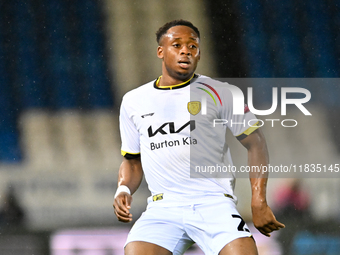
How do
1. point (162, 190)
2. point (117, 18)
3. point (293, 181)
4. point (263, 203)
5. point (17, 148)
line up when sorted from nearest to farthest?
point (263, 203), point (162, 190), point (293, 181), point (17, 148), point (117, 18)

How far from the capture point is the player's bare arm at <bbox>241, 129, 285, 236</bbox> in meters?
2.07

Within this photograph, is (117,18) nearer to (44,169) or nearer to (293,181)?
(44,169)

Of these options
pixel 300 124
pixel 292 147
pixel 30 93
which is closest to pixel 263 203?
pixel 292 147

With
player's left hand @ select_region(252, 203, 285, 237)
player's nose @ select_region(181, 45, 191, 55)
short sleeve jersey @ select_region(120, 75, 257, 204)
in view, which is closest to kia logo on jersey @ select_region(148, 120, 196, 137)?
short sleeve jersey @ select_region(120, 75, 257, 204)

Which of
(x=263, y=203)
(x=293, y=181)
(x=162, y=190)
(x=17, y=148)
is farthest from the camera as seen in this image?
(x=17, y=148)

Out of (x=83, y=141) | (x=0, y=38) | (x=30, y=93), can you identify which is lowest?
(x=83, y=141)

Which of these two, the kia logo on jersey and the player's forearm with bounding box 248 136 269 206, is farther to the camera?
the kia logo on jersey

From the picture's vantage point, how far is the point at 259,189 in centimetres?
214

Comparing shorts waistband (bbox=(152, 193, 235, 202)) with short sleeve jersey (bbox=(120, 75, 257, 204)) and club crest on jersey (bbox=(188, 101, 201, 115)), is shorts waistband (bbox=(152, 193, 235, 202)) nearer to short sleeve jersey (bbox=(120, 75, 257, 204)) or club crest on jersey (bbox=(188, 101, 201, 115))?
short sleeve jersey (bbox=(120, 75, 257, 204))

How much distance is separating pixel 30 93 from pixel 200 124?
10.8ft

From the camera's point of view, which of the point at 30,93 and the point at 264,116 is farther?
the point at 30,93

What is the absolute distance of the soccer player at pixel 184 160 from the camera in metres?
2.09

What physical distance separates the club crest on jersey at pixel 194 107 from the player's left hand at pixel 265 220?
1.93 feet

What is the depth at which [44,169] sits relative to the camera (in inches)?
182
